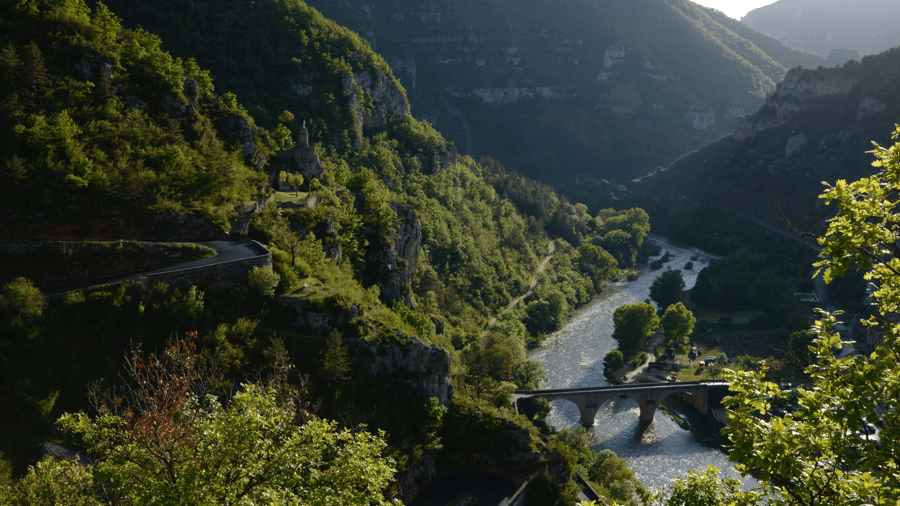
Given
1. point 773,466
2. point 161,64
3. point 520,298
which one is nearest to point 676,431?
point 520,298

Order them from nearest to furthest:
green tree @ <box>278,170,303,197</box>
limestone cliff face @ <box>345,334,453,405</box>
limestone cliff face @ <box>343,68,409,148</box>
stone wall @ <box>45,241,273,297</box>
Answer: stone wall @ <box>45,241,273,297</box>, limestone cliff face @ <box>345,334,453,405</box>, green tree @ <box>278,170,303,197</box>, limestone cliff face @ <box>343,68,409,148</box>

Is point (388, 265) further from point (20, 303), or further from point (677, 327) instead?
point (677, 327)

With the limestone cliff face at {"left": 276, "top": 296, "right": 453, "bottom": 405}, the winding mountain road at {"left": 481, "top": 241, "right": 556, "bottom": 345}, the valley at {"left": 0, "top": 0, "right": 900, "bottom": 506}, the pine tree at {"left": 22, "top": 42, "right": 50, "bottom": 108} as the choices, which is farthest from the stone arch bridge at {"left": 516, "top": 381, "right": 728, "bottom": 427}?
the pine tree at {"left": 22, "top": 42, "right": 50, "bottom": 108}

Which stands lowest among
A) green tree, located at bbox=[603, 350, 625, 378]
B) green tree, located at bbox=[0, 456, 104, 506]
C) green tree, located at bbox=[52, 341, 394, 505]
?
green tree, located at bbox=[603, 350, 625, 378]

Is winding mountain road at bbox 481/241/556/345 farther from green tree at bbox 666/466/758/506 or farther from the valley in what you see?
green tree at bbox 666/466/758/506

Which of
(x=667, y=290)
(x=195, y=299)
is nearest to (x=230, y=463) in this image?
(x=195, y=299)

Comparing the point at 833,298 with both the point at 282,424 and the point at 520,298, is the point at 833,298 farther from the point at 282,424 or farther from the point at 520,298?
the point at 282,424

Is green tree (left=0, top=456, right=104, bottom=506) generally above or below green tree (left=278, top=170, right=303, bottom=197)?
below
